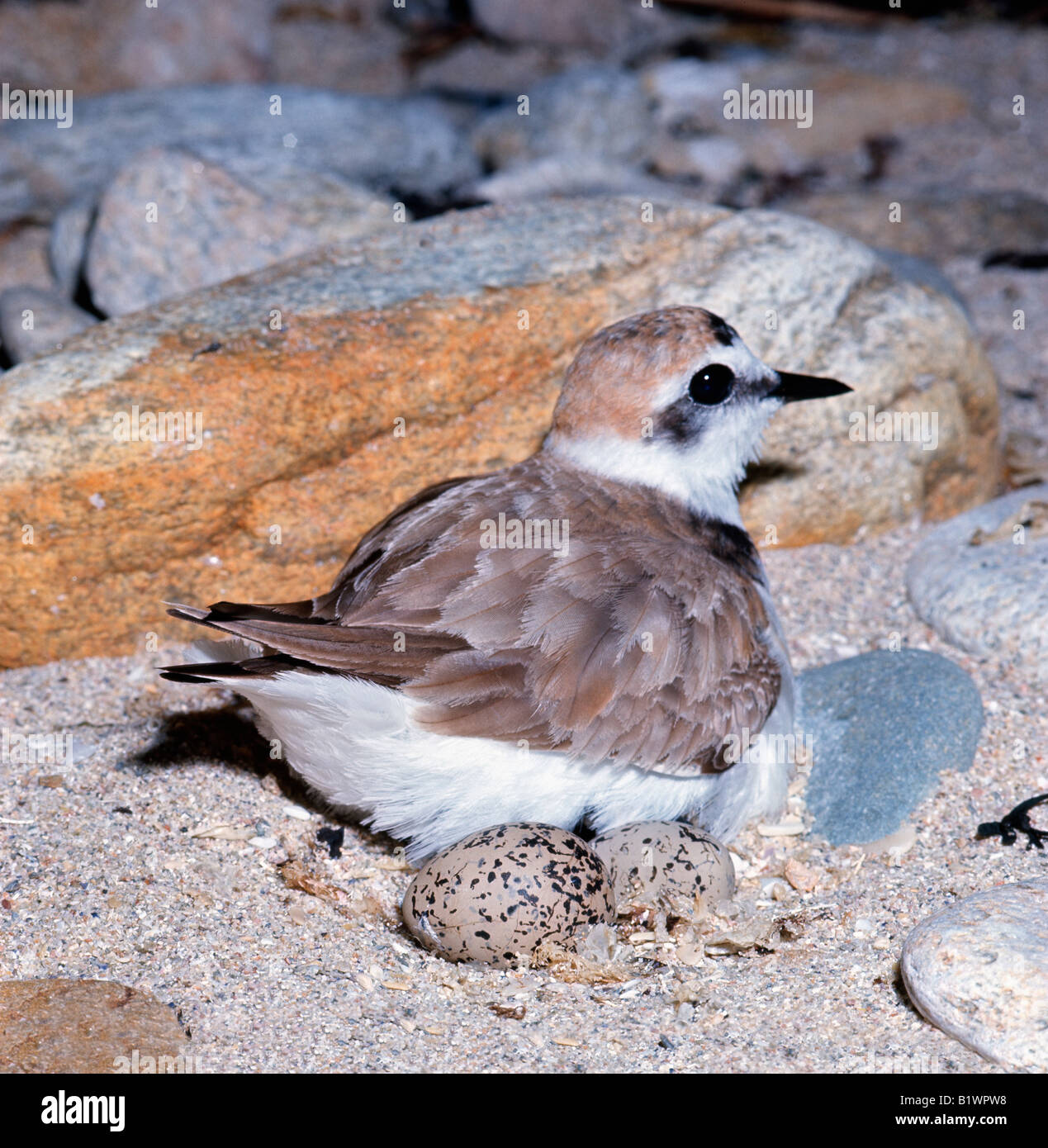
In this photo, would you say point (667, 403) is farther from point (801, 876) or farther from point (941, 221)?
point (941, 221)

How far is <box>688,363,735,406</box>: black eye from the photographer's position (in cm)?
407

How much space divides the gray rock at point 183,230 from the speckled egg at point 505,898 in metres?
3.49

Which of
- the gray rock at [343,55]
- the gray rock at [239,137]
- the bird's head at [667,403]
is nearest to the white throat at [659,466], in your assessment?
the bird's head at [667,403]

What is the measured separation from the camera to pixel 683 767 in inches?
152

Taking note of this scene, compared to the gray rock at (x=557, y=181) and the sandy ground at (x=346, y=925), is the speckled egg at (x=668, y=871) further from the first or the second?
the gray rock at (x=557, y=181)

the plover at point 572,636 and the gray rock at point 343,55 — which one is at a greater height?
the gray rock at point 343,55

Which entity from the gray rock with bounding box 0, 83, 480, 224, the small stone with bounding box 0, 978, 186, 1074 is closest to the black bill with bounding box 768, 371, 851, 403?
the small stone with bounding box 0, 978, 186, 1074

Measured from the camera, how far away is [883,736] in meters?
4.21

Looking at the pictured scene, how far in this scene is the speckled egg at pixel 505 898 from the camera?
3389mm

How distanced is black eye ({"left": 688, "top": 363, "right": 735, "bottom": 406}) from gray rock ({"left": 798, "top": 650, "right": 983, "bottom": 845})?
117cm

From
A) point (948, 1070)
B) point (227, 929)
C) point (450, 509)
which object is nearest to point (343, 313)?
point (450, 509)

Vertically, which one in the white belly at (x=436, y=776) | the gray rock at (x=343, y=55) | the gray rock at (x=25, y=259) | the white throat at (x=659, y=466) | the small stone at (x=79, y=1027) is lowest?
the small stone at (x=79, y=1027)

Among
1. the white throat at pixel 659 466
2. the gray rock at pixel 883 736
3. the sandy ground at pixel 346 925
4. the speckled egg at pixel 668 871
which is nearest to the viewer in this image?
the sandy ground at pixel 346 925

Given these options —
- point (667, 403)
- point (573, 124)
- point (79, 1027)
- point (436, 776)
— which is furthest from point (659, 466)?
point (573, 124)
